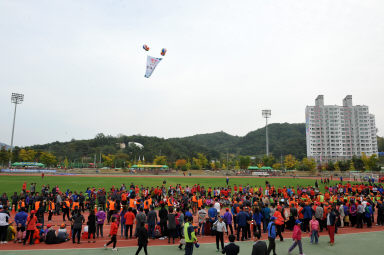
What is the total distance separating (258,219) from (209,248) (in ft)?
9.02

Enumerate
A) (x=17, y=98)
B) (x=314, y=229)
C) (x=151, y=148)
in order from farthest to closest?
(x=151, y=148)
(x=17, y=98)
(x=314, y=229)

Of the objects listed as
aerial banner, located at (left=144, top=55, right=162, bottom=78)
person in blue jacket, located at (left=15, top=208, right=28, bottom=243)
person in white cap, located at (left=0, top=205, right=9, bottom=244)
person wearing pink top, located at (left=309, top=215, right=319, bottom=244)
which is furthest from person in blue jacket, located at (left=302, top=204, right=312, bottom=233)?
person in white cap, located at (left=0, top=205, right=9, bottom=244)

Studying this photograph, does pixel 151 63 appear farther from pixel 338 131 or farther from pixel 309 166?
pixel 338 131

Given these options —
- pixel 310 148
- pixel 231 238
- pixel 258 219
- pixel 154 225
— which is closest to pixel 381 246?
pixel 258 219

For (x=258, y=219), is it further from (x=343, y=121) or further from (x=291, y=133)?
(x=291, y=133)

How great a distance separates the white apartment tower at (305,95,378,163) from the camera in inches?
5192

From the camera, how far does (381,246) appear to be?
33.9ft

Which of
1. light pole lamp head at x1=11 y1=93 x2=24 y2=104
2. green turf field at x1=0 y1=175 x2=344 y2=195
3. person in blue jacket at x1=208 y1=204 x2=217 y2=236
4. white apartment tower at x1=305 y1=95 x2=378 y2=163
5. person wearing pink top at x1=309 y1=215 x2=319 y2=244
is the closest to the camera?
person wearing pink top at x1=309 y1=215 x2=319 y2=244

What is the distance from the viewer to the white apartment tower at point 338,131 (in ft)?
433

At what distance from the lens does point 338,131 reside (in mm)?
133125

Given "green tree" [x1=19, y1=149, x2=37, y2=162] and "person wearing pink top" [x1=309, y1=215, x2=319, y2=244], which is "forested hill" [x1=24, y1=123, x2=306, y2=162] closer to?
"green tree" [x1=19, y1=149, x2=37, y2=162]

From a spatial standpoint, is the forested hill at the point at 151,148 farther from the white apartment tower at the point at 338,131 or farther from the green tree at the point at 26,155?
the green tree at the point at 26,155

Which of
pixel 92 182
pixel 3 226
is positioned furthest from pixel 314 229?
pixel 92 182

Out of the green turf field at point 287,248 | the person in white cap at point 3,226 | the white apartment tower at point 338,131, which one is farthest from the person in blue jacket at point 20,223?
the white apartment tower at point 338,131
